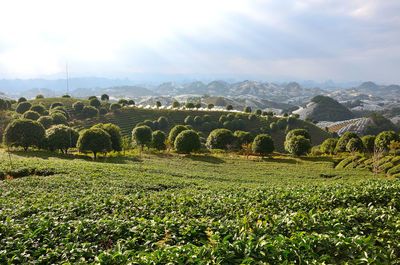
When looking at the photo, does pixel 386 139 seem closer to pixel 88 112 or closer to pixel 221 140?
pixel 221 140

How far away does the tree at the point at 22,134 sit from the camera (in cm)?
3491

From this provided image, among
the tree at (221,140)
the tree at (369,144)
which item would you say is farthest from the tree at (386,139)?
the tree at (221,140)

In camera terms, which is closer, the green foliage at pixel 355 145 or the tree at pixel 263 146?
the green foliage at pixel 355 145

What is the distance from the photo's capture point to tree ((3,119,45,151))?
34906mm

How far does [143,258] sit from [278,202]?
559 cm

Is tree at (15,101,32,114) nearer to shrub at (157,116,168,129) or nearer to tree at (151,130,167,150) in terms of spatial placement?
shrub at (157,116,168,129)

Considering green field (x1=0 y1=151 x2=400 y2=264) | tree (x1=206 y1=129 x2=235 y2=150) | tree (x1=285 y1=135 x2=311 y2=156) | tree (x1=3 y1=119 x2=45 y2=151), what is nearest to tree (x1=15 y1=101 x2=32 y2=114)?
tree (x1=3 y1=119 x2=45 y2=151)

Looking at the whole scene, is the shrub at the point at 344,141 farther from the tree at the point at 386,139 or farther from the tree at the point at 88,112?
the tree at the point at 88,112

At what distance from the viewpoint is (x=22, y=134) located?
115 ft

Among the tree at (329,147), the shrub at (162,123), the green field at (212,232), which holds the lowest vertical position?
the tree at (329,147)

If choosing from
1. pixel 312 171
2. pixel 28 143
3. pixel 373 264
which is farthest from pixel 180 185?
pixel 28 143

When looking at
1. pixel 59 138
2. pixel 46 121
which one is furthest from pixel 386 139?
pixel 46 121

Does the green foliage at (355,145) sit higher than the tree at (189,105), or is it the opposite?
the tree at (189,105)

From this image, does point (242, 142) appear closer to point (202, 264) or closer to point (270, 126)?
point (270, 126)
